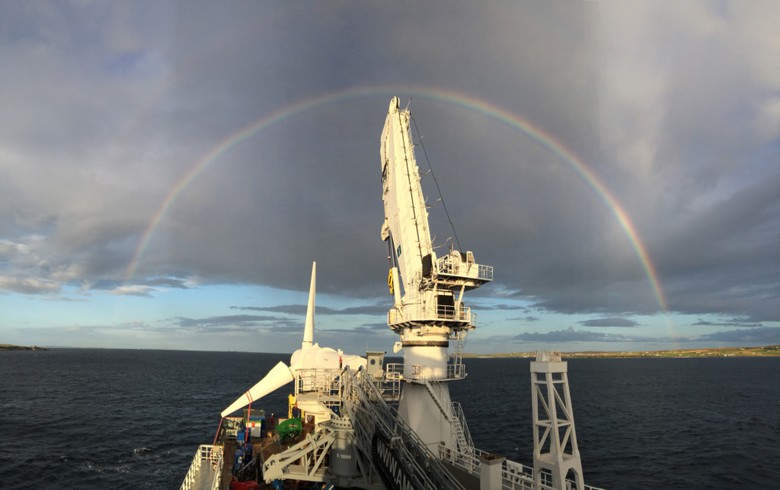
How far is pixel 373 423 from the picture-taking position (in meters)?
24.4

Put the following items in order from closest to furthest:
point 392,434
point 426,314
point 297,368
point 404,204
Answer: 1. point 392,434
2. point 426,314
3. point 404,204
4. point 297,368

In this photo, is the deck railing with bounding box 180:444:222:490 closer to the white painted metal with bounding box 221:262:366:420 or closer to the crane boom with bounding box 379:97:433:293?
the white painted metal with bounding box 221:262:366:420

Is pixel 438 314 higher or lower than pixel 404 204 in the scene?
lower

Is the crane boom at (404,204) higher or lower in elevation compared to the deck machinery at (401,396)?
higher

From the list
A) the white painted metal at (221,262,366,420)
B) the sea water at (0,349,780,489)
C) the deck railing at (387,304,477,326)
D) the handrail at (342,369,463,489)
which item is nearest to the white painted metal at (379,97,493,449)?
the deck railing at (387,304,477,326)

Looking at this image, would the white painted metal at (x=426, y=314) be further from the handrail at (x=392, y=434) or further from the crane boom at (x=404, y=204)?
the handrail at (x=392, y=434)

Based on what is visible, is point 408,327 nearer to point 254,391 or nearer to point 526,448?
point 254,391

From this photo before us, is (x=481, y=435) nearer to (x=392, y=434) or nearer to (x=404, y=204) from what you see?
(x=404, y=204)

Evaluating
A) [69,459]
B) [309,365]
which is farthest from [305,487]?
[69,459]

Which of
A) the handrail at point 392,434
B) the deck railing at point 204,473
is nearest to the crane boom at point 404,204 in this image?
the handrail at point 392,434

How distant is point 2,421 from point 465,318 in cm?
7814

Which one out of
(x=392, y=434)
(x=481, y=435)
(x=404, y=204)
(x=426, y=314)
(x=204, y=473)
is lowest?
(x=481, y=435)

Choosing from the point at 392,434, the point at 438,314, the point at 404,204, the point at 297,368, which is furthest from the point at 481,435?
the point at 392,434

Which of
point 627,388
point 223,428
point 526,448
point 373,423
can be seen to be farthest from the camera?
point 627,388
